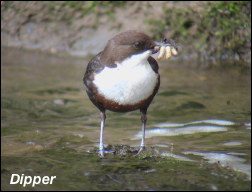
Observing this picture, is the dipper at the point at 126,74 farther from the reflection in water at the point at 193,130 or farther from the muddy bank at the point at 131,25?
the muddy bank at the point at 131,25

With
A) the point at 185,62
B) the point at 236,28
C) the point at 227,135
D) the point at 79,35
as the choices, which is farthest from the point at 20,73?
the point at 227,135

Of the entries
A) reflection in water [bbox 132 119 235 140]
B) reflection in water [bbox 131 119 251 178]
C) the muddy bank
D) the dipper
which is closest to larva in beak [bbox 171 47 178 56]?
the dipper

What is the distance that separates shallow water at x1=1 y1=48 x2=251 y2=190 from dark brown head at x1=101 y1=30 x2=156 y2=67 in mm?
843

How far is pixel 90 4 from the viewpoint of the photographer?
10.4 meters

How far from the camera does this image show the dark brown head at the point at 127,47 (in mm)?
4629

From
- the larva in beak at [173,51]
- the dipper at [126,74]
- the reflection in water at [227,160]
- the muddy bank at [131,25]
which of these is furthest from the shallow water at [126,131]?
the larva in beak at [173,51]

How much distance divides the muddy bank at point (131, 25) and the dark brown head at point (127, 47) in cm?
425

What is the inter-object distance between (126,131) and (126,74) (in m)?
1.64

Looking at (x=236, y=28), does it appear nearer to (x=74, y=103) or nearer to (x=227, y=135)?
(x=74, y=103)

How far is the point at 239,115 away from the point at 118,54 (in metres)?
2.37

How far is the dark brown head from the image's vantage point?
463 cm

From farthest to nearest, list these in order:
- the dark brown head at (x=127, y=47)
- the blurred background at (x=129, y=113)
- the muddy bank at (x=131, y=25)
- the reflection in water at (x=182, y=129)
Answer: the muddy bank at (x=131, y=25) < the reflection in water at (x=182, y=129) < the dark brown head at (x=127, y=47) < the blurred background at (x=129, y=113)

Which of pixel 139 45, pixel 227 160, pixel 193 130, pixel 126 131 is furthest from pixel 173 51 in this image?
pixel 126 131

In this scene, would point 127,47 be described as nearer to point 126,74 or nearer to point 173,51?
point 126,74
